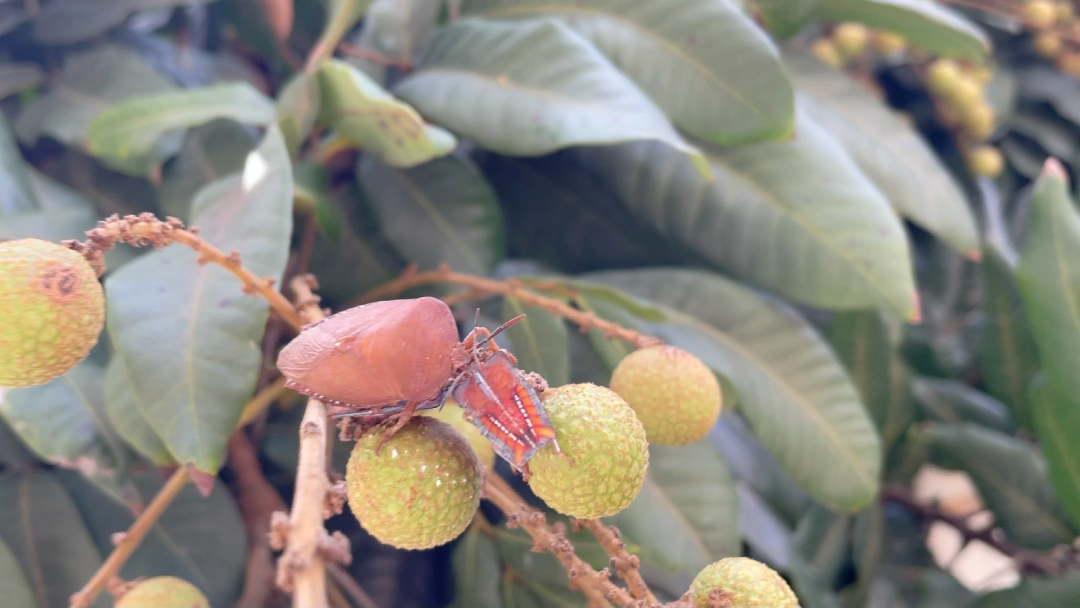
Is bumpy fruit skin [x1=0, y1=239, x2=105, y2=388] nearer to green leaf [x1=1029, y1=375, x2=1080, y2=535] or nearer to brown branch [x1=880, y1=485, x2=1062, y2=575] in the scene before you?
green leaf [x1=1029, y1=375, x2=1080, y2=535]

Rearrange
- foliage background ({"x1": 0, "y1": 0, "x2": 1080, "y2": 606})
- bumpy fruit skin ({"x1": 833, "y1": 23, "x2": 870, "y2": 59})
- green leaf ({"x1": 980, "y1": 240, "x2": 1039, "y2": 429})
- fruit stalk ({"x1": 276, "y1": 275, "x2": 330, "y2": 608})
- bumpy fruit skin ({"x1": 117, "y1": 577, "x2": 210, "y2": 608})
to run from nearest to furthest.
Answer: fruit stalk ({"x1": 276, "y1": 275, "x2": 330, "y2": 608}), bumpy fruit skin ({"x1": 117, "y1": 577, "x2": 210, "y2": 608}), foliage background ({"x1": 0, "y1": 0, "x2": 1080, "y2": 606}), green leaf ({"x1": 980, "y1": 240, "x2": 1039, "y2": 429}), bumpy fruit skin ({"x1": 833, "y1": 23, "x2": 870, "y2": 59})

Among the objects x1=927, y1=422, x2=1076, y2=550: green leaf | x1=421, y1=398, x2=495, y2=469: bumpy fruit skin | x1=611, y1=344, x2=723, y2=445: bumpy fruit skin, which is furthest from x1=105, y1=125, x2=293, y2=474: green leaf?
x1=927, y1=422, x2=1076, y2=550: green leaf

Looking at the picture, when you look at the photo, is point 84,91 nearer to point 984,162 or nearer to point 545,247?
point 545,247

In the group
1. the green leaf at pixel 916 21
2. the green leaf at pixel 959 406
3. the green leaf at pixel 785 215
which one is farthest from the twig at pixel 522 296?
the green leaf at pixel 959 406

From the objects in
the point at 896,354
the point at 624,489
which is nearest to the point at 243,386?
the point at 624,489

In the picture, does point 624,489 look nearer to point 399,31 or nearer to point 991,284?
point 399,31
